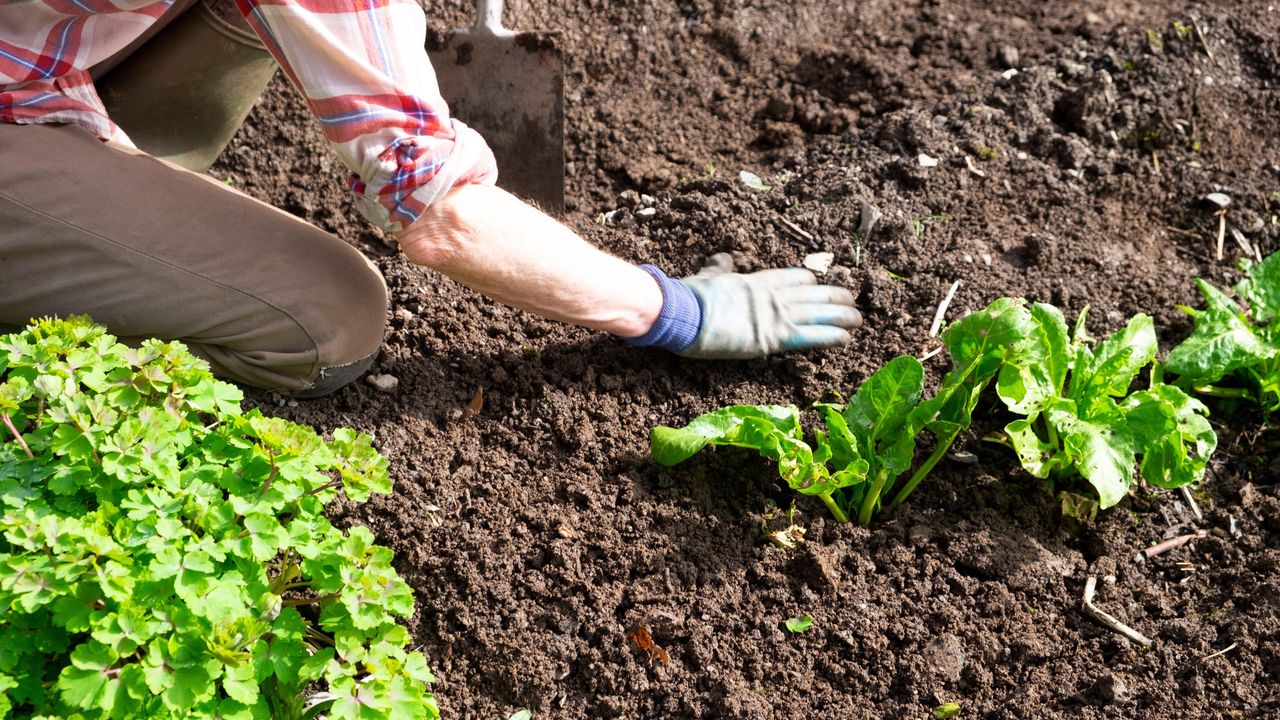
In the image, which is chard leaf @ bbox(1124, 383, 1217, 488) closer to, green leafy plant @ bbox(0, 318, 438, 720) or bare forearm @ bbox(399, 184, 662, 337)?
bare forearm @ bbox(399, 184, 662, 337)

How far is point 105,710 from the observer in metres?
1.40

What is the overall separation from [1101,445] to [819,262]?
2.95 feet

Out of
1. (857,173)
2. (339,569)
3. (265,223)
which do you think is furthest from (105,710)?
(857,173)

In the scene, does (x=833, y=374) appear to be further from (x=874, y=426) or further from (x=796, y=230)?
(x=796, y=230)

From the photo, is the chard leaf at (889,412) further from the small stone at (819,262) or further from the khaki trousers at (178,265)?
the khaki trousers at (178,265)

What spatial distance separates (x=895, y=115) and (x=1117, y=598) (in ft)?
5.16

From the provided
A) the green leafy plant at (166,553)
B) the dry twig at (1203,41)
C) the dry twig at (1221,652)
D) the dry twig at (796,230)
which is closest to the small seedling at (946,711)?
the dry twig at (1221,652)

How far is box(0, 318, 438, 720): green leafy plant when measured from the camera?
1.43 m

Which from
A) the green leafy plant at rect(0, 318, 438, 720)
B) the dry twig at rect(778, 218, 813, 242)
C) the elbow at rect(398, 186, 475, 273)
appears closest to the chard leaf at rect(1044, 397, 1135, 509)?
the dry twig at rect(778, 218, 813, 242)

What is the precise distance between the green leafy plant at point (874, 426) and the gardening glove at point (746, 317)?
258 mm

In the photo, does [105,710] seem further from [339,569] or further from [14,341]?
[14,341]

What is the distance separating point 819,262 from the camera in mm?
2820

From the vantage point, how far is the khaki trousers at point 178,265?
7.30ft

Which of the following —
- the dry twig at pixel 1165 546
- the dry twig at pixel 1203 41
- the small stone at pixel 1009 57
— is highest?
the dry twig at pixel 1203 41
